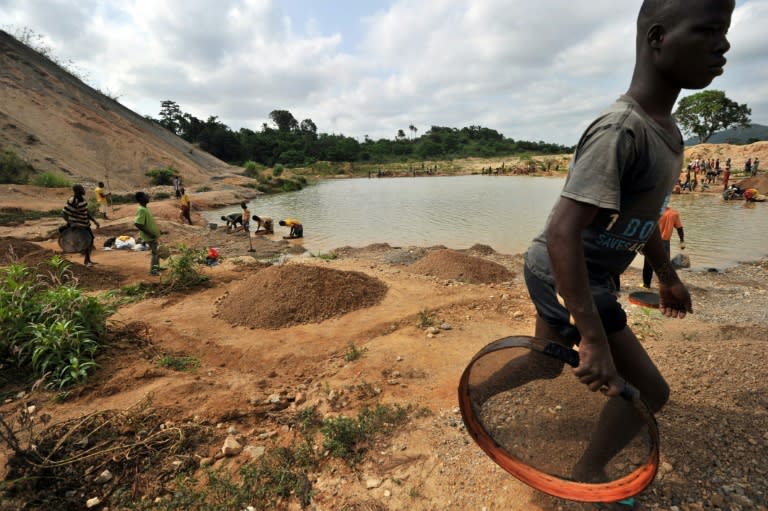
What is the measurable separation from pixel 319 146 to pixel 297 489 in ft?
238

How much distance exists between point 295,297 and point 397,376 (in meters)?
2.52

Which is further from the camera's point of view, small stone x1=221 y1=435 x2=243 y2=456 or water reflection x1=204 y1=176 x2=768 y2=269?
water reflection x1=204 y1=176 x2=768 y2=269

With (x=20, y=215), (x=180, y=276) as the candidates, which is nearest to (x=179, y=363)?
(x=180, y=276)

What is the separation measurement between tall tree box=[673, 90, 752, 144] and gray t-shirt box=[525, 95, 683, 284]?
2007 inches

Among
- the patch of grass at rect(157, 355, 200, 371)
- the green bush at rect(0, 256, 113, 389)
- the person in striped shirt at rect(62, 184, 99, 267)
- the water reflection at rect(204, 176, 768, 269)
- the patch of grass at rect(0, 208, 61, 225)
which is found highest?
the person in striped shirt at rect(62, 184, 99, 267)

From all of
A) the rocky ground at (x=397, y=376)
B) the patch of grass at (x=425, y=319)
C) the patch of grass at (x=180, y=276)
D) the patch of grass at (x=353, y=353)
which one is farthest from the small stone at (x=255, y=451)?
the patch of grass at (x=180, y=276)

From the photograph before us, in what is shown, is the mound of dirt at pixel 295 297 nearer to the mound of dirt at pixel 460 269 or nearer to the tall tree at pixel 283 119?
the mound of dirt at pixel 460 269

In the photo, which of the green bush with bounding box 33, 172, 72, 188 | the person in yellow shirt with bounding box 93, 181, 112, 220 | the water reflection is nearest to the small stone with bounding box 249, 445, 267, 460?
the water reflection

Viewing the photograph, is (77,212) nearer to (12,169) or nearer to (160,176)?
(12,169)

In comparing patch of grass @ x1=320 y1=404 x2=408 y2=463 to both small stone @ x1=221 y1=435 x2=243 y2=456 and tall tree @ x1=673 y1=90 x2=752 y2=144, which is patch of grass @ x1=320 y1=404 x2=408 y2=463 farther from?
tall tree @ x1=673 y1=90 x2=752 y2=144

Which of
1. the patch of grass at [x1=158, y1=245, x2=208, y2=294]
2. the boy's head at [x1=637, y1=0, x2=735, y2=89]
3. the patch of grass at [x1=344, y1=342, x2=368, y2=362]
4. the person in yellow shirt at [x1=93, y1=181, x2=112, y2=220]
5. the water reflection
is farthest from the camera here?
the person in yellow shirt at [x1=93, y1=181, x2=112, y2=220]

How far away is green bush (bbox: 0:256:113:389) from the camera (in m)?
3.35

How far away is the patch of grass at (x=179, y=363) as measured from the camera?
3771mm

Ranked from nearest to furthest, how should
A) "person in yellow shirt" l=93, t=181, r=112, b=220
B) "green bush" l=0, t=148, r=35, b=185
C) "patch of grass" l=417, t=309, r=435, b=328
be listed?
"patch of grass" l=417, t=309, r=435, b=328, "person in yellow shirt" l=93, t=181, r=112, b=220, "green bush" l=0, t=148, r=35, b=185
